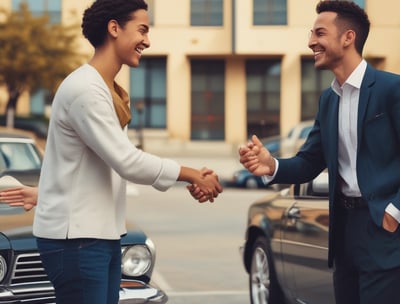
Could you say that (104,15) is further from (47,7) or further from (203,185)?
(47,7)

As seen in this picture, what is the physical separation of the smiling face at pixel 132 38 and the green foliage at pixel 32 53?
3759 centimetres

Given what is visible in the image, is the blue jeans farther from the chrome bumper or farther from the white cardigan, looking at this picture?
the chrome bumper

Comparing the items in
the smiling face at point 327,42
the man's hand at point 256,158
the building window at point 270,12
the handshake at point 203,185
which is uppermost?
the building window at point 270,12

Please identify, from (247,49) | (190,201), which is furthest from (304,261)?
(247,49)

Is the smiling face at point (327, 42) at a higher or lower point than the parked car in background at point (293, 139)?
higher

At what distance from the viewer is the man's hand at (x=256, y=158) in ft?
13.2

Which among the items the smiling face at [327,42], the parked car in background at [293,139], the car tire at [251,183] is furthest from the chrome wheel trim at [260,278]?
the car tire at [251,183]

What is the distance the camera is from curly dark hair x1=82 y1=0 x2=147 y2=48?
3.55 m

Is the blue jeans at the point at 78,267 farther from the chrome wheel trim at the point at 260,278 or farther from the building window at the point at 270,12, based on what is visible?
the building window at the point at 270,12

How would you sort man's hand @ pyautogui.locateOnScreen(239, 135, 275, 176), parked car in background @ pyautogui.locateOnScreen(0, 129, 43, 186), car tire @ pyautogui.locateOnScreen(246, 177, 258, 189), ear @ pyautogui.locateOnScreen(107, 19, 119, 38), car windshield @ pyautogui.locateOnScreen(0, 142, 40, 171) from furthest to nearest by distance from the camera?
car tire @ pyautogui.locateOnScreen(246, 177, 258, 189), car windshield @ pyautogui.locateOnScreen(0, 142, 40, 171), parked car in background @ pyautogui.locateOnScreen(0, 129, 43, 186), man's hand @ pyautogui.locateOnScreen(239, 135, 275, 176), ear @ pyautogui.locateOnScreen(107, 19, 119, 38)

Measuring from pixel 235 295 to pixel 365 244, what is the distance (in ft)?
15.2

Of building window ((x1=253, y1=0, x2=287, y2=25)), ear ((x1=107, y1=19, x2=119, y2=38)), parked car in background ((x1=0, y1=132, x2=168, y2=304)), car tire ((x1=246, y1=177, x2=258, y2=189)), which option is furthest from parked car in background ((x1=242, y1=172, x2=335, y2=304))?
building window ((x1=253, y1=0, x2=287, y2=25))

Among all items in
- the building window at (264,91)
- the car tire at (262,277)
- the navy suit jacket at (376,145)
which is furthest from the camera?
the building window at (264,91)

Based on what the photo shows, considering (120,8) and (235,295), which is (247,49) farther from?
(120,8)
